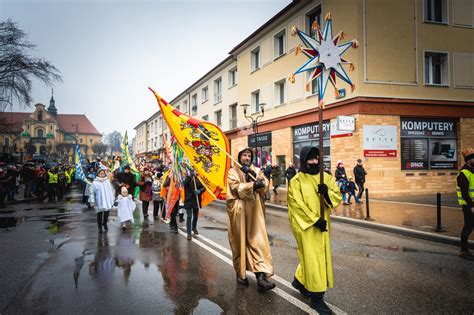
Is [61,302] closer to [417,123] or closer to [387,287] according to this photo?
[387,287]

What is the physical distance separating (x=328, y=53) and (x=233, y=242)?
3037 millimetres

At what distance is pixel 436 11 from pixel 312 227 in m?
19.0

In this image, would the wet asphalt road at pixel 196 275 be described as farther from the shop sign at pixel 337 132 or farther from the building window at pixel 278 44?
the building window at pixel 278 44

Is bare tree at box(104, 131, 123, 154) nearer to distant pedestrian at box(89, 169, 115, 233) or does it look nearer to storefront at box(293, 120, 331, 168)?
storefront at box(293, 120, 331, 168)

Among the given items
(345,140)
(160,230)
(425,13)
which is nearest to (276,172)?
(345,140)

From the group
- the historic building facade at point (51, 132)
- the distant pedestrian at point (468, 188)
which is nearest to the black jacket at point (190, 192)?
the distant pedestrian at point (468, 188)

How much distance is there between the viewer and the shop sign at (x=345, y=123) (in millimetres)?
15305

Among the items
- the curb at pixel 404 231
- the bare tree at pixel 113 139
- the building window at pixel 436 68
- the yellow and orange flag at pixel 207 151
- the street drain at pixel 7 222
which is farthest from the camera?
the bare tree at pixel 113 139

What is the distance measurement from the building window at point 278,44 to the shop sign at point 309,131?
548 centimetres

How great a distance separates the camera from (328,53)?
4773 millimetres

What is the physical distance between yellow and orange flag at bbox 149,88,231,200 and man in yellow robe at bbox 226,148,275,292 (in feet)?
3.07

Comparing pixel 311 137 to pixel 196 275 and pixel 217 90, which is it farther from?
pixel 217 90

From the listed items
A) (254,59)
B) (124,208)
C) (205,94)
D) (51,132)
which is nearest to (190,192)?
(124,208)

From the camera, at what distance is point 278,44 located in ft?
73.0
